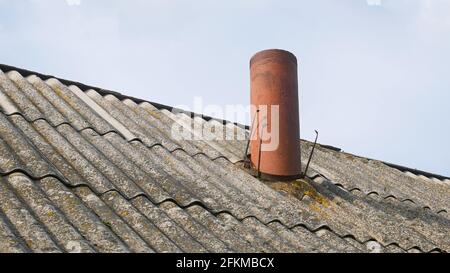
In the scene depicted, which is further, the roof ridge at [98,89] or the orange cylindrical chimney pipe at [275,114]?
the roof ridge at [98,89]

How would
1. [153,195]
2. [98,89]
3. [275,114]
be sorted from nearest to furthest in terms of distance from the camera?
[153,195] → [275,114] → [98,89]

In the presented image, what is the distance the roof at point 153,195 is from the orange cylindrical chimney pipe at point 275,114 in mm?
161

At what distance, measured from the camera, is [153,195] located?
3684 mm

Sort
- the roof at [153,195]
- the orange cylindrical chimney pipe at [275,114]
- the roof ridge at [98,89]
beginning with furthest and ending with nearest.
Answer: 1. the roof ridge at [98,89]
2. the orange cylindrical chimney pipe at [275,114]
3. the roof at [153,195]

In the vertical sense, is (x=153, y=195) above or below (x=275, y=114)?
below

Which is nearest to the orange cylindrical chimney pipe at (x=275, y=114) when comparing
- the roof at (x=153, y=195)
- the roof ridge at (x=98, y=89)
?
the roof at (x=153, y=195)

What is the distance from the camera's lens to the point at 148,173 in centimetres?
409

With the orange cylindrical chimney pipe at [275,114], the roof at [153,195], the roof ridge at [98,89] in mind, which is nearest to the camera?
the roof at [153,195]

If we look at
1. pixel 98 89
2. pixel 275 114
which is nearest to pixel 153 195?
pixel 275 114

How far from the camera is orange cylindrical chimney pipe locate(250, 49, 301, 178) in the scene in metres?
4.73

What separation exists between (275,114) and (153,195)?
62.2 inches

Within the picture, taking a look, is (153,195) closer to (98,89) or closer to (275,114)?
(275,114)

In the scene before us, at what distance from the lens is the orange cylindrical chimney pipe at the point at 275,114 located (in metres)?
4.73

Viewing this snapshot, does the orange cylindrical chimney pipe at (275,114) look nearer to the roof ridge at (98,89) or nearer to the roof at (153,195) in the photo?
the roof at (153,195)
